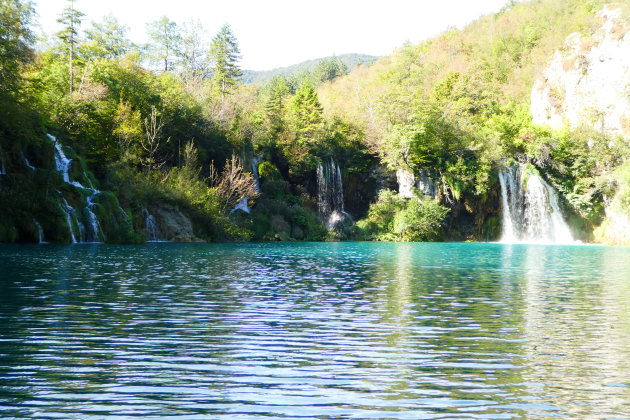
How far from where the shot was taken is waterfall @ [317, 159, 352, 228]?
200 ft

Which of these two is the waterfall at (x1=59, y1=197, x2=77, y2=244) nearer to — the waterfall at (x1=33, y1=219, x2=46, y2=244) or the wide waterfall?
the waterfall at (x1=33, y1=219, x2=46, y2=244)

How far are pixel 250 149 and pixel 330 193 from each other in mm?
9777

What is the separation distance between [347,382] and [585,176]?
207 feet

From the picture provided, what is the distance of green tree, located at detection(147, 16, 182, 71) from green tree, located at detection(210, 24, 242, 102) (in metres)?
5.37

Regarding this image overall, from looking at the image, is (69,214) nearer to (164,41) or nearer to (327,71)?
(164,41)

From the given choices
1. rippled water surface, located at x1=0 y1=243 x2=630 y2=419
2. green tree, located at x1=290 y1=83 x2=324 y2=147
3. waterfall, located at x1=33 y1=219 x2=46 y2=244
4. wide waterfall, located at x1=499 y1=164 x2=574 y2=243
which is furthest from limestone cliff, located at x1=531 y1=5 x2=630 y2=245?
rippled water surface, located at x1=0 y1=243 x2=630 y2=419

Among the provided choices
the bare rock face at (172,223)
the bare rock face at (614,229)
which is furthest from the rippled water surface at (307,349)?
the bare rock face at (614,229)

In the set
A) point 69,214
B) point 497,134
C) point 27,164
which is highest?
point 497,134

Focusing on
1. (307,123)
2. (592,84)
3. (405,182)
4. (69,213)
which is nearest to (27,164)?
(69,213)

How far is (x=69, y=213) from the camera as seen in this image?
35344 millimetres

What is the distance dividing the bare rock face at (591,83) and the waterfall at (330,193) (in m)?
28.3

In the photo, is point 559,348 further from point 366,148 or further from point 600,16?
point 600,16

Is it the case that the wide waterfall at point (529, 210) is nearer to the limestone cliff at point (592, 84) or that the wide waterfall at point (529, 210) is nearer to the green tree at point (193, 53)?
the limestone cliff at point (592, 84)

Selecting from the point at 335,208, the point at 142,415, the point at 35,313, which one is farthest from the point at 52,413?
the point at 335,208
